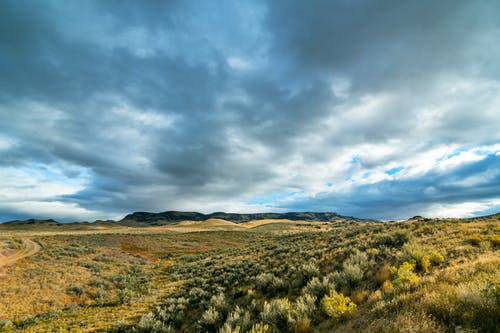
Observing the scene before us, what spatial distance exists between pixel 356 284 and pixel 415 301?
3.68m

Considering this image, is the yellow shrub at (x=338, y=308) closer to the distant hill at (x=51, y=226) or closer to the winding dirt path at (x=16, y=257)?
the winding dirt path at (x=16, y=257)

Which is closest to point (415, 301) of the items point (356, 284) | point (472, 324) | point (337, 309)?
point (472, 324)

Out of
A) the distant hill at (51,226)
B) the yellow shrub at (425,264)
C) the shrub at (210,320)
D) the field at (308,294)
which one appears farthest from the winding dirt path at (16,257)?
the distant hill at (51,226)

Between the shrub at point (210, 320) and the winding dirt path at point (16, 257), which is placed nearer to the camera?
the shrub at point (210, 320)

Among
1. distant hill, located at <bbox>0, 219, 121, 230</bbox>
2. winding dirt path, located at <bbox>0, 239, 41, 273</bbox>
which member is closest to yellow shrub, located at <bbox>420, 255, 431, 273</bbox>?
winding dirt path, located at <bbox>0, 239, 41, 273</bbox>

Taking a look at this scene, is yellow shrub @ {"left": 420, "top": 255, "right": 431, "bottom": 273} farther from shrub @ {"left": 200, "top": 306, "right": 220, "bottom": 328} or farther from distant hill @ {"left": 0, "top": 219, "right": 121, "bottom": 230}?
distant hill @ {"left": 0, "top": 219, "right": 121, "bottom": 230}

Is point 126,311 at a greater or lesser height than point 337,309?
lesser

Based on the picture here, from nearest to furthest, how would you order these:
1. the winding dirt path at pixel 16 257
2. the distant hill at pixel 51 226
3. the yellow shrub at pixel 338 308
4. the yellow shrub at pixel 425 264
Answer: the yellow shrub at pixel 338 308
the yellow shrub at pixel 425 264
the winding dirt path at pixel 16 257
the distant hill at pixel 51 226

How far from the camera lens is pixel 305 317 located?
5.92 metres

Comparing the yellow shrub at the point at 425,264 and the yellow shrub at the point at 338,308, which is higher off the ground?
the yellow shrub at the point at 425,264

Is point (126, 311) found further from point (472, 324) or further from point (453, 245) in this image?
point (453, 245)

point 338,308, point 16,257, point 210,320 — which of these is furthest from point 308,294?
point 16,257

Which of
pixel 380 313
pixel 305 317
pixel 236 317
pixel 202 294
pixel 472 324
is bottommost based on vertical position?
pixel 202 294

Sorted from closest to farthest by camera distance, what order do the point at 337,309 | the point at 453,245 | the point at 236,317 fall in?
the point at 337,309
the point at 236,317
the point at 453,245
